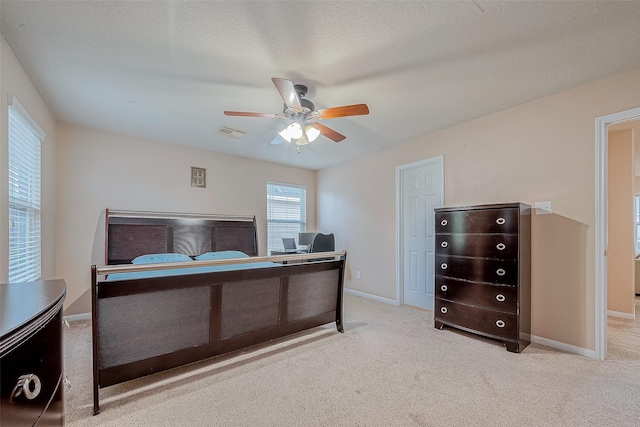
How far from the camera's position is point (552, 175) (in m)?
2.74

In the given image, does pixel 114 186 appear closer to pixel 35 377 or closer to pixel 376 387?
pixel 35 377

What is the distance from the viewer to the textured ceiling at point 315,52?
167 centimetres

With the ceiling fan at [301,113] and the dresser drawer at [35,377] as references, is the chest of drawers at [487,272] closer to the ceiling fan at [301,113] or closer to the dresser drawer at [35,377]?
the ceiling fan at [301,113]

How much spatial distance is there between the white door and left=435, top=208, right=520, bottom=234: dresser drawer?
587mm

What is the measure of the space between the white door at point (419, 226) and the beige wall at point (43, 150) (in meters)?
4.05

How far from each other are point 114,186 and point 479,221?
14.6ft

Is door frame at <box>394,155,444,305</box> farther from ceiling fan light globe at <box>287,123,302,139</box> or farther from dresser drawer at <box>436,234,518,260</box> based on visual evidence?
ceiling fan light globe at <box>287,123,302,139</box>

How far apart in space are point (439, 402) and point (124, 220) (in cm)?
401

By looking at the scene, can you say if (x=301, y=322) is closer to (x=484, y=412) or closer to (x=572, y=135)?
(x=484, y=412)

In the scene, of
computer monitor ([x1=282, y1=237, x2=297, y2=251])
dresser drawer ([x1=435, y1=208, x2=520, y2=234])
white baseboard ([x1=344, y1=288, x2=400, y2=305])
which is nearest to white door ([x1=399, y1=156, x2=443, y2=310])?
white baseboard ([x1=344, y1=288, x2=400, y2=305])

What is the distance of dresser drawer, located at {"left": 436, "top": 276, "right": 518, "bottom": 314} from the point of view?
2629mm

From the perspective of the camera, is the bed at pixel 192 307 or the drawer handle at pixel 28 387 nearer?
the drawer handle at pixel 28 387

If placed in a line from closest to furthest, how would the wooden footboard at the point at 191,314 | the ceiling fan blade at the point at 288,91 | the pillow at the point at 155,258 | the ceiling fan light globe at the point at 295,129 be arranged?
1. the wooden footboard at the point at 191,314
2. the ceiling fan blade at the point at 288,91
3. the ceiling fan light globe at the point at 295,129
4. the pillow at the point at 155,258

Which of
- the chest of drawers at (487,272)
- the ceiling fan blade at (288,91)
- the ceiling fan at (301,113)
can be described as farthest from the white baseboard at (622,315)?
the ceiling fan blade at (288,91)
